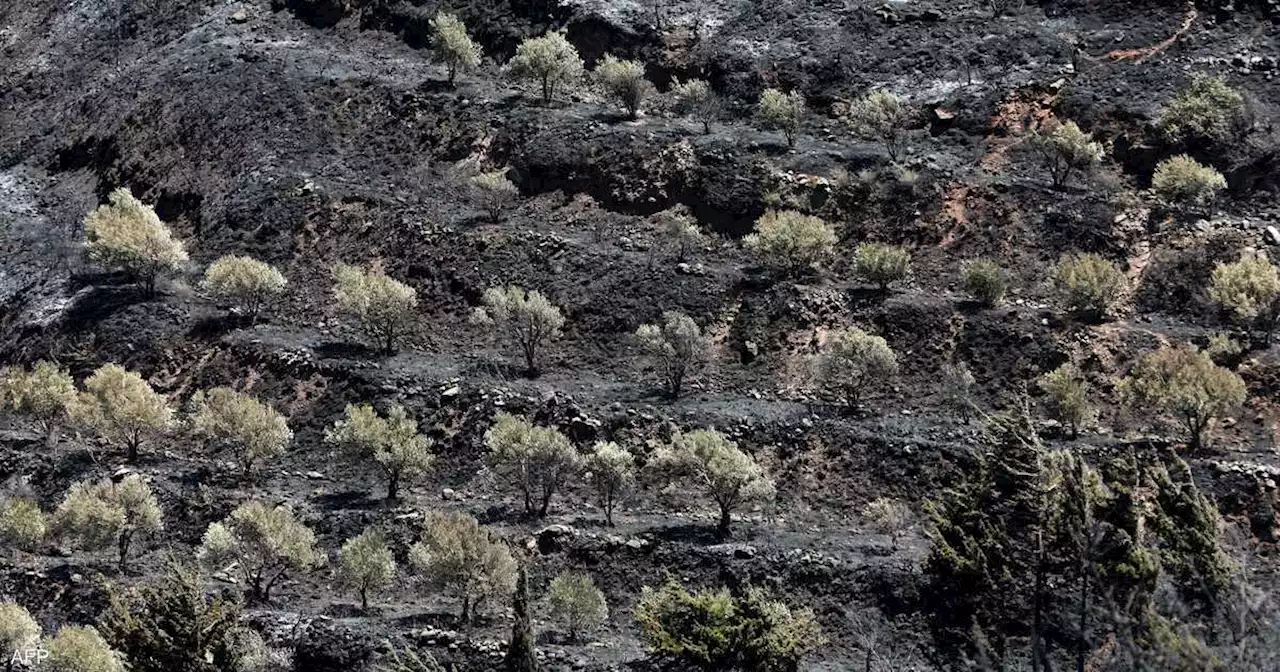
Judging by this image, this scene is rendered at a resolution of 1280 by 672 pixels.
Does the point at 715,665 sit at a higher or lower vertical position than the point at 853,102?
lower

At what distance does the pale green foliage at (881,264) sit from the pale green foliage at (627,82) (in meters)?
18.2

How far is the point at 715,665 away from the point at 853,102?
3854cm

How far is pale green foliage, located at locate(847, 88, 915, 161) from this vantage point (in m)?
65.1

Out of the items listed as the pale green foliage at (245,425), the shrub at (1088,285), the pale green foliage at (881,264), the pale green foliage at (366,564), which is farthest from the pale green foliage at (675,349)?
the pale green foliage at (245,425)

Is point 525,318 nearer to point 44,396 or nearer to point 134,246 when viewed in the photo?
point 44,396

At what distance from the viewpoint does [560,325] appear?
56.0 m

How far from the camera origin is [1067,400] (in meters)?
47.6

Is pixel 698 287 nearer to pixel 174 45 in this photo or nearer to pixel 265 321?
pixel 265 321

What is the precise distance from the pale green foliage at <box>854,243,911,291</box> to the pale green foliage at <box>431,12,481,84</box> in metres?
29.2

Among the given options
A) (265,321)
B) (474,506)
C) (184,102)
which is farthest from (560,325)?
(184,102)

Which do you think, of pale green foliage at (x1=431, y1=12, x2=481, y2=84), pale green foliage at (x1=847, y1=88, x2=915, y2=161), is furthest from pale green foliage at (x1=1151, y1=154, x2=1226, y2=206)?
pale green foliage at (x1=431, y1=12, x2=481, y2=84)

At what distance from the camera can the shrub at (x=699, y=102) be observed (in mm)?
69500

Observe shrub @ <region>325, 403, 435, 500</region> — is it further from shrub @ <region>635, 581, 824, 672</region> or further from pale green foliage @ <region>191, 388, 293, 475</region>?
shrub @ <region>635, 581, 824, 672</region>

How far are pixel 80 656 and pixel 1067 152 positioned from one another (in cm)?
4560
